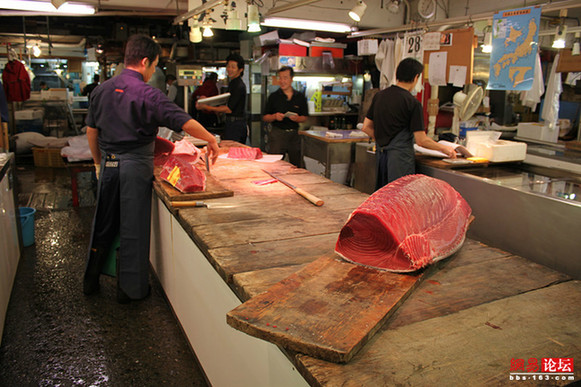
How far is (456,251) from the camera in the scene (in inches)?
79.2

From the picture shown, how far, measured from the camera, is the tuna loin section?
1.72m

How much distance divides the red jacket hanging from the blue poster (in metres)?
9.70

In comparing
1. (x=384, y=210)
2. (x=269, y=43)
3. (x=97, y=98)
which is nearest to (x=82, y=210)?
(x=97, y=98)

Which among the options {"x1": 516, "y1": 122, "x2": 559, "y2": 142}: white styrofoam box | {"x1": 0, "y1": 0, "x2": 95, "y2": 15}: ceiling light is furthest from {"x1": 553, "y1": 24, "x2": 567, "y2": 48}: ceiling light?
{"x1": 0, "y1": 0, "x2": 95, "y2": 15}: ceiling light

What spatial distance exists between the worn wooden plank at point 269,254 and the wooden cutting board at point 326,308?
0.64ft

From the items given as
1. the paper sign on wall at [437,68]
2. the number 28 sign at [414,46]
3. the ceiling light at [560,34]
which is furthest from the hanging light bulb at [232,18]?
the ceiling light at [560,34]

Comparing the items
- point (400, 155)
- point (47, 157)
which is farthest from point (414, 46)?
point (47, 157)

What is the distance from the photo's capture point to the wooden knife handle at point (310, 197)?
283 centimetres

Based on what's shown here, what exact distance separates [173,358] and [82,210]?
157 inches

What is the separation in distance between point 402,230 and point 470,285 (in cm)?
32

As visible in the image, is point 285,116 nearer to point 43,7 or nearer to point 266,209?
point 43,7

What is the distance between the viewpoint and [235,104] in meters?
6.19

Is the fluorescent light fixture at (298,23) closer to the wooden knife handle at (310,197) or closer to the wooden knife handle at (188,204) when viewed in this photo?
the wooden knife handle at (310,197)

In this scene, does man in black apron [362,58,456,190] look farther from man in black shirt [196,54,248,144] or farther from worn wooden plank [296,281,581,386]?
worn wooden plank [296,281,581,386]
